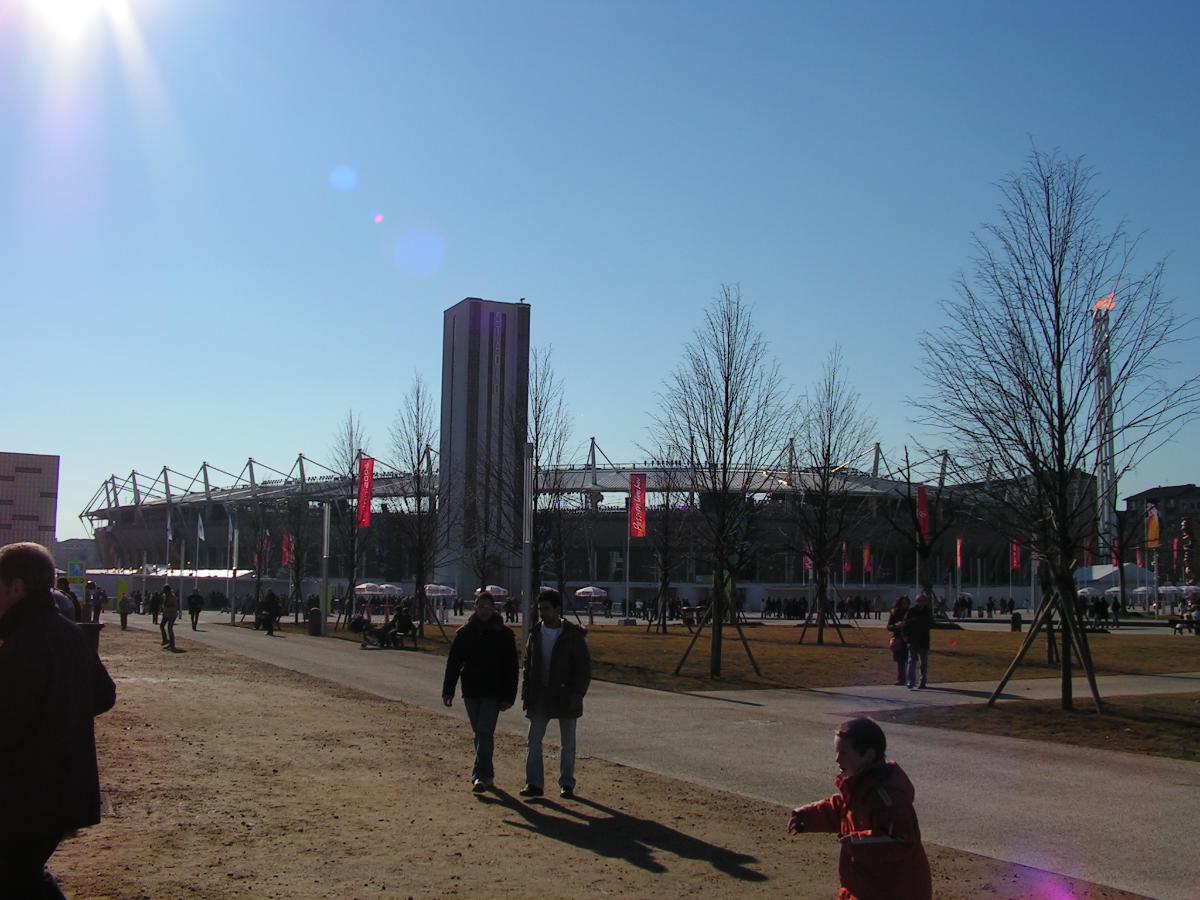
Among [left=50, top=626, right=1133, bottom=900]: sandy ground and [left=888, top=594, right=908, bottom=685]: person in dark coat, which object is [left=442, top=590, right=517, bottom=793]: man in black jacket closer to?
[left=50, top=626, right=1133, bottom=900]: sandy ground

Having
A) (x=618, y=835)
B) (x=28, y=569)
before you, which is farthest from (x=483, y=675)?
(x=28, y=569)

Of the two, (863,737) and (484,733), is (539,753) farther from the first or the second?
(863,737)

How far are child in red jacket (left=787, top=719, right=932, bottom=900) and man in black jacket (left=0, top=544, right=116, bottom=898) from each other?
2922 millimetres

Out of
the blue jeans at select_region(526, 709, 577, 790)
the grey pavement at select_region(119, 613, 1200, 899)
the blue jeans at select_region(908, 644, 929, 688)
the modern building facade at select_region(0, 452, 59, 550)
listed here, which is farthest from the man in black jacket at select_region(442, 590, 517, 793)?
the blue jeans at select_region(908, 644, 929, 688)

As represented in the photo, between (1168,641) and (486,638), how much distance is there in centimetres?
3766

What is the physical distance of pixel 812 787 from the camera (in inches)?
408

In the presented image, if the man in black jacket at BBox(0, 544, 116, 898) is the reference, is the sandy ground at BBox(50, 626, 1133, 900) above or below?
below

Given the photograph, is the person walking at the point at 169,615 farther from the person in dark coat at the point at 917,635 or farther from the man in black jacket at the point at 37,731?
the man in black jacket at the point at 37,731

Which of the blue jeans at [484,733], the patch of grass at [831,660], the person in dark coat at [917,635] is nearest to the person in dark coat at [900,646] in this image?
the person in dark coat at [917,635]

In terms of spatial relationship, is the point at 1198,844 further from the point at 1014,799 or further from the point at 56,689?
the point at 56,689

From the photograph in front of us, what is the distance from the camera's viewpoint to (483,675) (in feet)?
32.7

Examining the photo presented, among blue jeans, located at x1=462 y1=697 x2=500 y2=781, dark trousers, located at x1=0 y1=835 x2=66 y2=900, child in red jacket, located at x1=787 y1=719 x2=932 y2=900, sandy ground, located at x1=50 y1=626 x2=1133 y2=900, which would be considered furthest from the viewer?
blue jeans, located at x1=462 y1=697 x2=500 y2=781

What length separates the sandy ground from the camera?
6.72 meters

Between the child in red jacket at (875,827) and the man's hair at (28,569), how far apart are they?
3.17 metres
